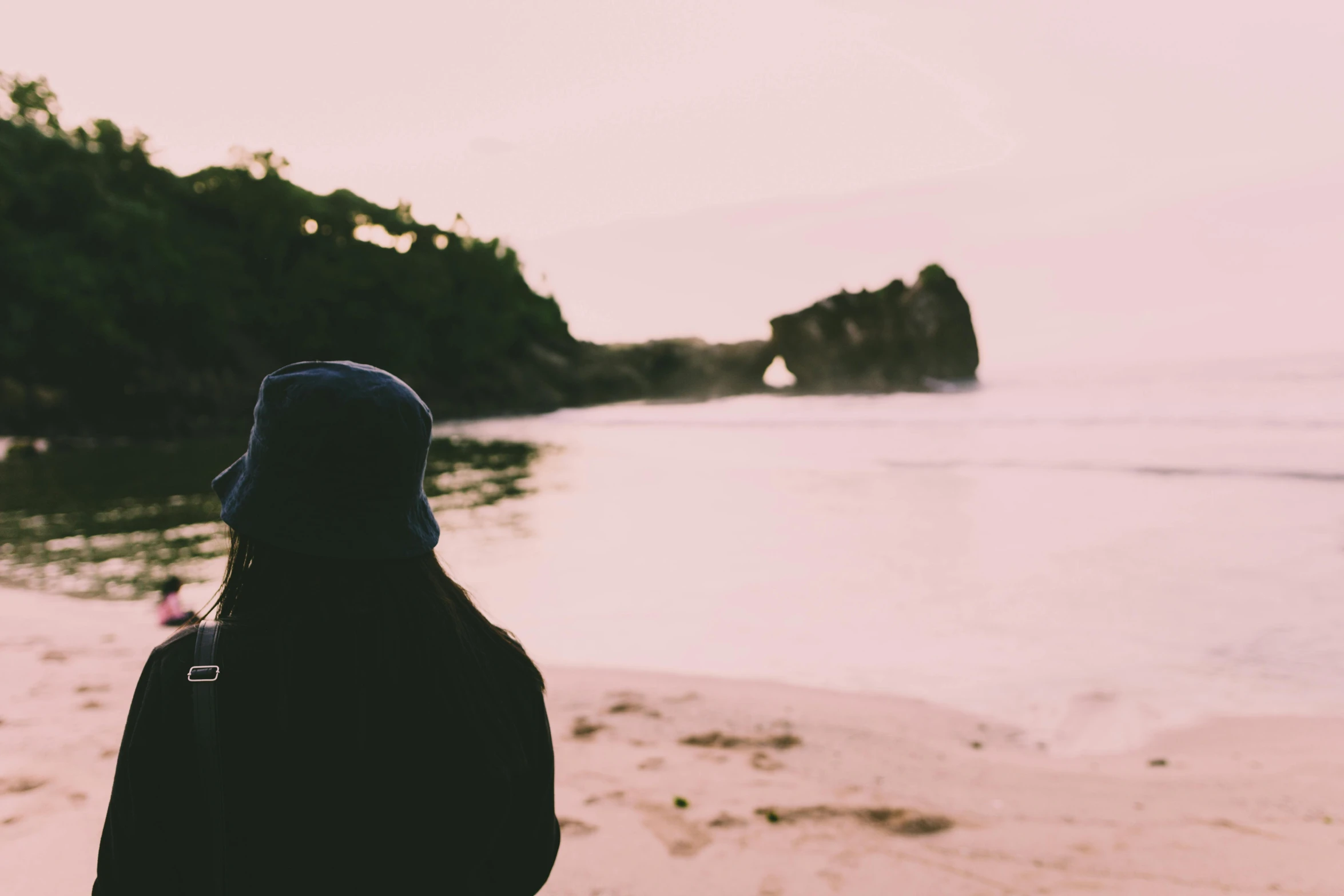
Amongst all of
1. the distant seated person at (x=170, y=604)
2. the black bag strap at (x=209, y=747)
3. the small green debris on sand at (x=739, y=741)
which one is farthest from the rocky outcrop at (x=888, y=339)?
the black bag strap at (x=209, y=747)

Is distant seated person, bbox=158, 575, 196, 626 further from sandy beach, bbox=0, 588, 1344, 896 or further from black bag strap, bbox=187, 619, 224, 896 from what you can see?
black bag strap, bbox=187, 619, 224, 896

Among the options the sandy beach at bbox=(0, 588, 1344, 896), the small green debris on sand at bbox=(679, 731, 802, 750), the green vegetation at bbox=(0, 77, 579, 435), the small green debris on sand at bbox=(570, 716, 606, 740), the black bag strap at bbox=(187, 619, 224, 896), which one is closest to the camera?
the black bag strap at bbox=(187, 619, 224, 896)

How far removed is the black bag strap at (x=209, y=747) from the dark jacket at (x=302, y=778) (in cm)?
1

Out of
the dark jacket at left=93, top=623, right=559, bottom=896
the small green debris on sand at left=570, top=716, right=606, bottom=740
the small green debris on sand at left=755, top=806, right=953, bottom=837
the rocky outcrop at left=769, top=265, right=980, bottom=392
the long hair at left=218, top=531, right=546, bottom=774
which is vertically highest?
the rocky outcrop at left=769, top=265, right=980, bottom=392

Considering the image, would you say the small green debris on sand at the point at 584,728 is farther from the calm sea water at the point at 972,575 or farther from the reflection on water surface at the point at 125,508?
the reflection on water surface at the point at 125,508

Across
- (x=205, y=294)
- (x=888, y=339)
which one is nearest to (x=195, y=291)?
(x=205, y=294)

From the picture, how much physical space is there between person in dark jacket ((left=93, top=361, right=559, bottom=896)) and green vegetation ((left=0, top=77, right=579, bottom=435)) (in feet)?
146

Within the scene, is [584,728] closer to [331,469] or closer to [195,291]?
[331,469]

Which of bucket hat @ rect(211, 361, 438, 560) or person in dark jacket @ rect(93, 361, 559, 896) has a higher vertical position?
bucket hat @ rect(211, 361, 438, 560)

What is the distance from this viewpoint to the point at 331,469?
131cm

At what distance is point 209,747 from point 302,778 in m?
0.14

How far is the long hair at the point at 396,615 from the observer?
4.32 feet

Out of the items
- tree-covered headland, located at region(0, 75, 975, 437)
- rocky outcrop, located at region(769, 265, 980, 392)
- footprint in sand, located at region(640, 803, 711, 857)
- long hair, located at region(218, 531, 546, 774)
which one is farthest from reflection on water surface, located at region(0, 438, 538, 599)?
rocky outcrop, located at region(769, 265, 980, 392)

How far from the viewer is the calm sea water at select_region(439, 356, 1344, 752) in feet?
20.9
